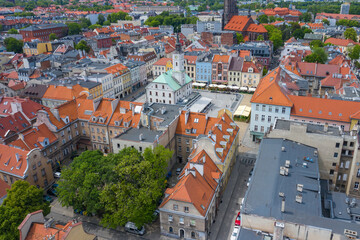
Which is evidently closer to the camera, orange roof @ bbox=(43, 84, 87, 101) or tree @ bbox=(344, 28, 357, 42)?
orange roof @ bbox=(43, 84, 87, 101)

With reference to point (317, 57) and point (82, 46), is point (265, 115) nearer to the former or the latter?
point (317, 57)

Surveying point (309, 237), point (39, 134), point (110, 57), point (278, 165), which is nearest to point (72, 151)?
point (39, 134)

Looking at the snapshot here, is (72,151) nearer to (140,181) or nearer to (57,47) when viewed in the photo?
(140,181)

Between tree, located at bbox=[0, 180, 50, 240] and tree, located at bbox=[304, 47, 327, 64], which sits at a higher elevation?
tree, located at bbox=[304, 47, 327, 64]

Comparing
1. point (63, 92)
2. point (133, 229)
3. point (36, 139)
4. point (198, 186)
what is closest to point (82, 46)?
point (63, 92)

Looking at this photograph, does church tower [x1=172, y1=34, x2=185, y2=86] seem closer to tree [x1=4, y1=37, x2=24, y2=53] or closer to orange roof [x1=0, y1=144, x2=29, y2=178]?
orange roof [x1=0, y1=144, x2=29, y2=178]

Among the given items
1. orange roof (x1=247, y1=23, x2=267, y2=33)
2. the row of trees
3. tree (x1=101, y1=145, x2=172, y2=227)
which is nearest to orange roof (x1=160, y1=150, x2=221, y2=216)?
tree (x1=101, y1=145, x2=172, y2=227)
